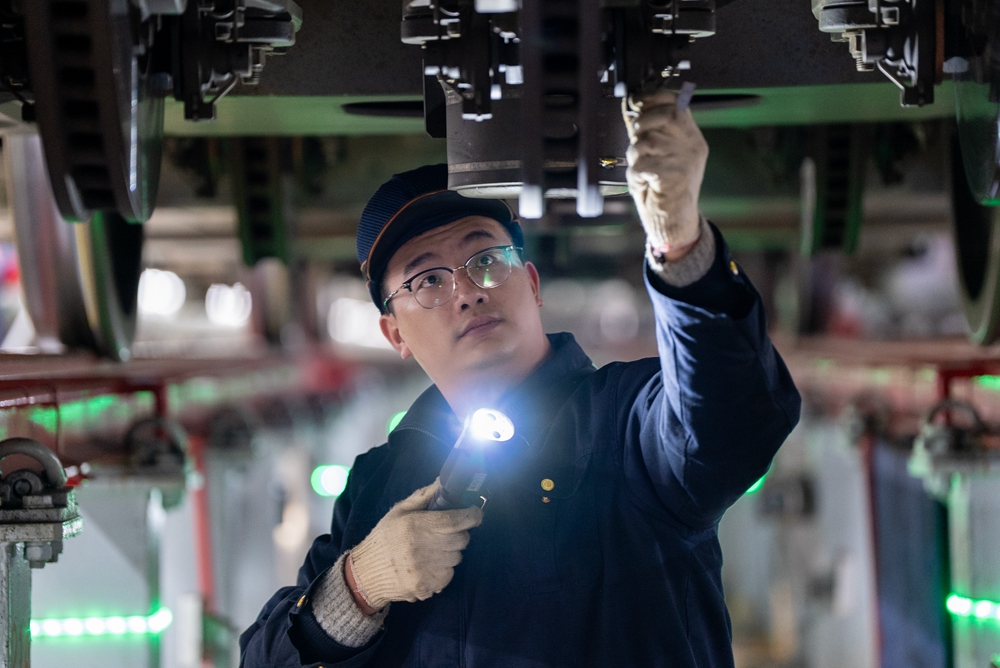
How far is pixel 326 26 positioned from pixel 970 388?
74.8 inches

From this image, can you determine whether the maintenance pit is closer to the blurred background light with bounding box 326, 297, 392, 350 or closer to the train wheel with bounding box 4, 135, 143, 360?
the train wheel with bounding box 4, 135, 143, 360

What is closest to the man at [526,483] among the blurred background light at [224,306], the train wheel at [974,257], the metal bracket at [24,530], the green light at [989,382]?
the metal bracket at [24,530]

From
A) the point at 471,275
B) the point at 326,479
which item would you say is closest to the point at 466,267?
the point at 471,275

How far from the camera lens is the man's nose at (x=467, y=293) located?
1.67m

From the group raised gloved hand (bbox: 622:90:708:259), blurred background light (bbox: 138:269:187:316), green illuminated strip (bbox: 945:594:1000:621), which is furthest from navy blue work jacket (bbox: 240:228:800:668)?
blurred background light (bbox: 138:269:187:316)

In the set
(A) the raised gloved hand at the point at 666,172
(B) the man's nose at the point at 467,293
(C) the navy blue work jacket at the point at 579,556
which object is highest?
(A) the raised gloved hand at the point at 666,172

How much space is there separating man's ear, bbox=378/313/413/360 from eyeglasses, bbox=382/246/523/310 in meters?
0.12

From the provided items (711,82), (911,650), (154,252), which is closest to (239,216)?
(711,82)

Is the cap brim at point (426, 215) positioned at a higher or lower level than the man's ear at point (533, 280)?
higher

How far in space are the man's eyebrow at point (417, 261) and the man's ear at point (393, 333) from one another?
0.11 m

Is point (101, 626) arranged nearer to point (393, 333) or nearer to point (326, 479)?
point (393, 333)

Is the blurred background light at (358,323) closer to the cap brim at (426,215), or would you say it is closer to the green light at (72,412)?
the green light at (72,412)

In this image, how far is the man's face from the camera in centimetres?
165

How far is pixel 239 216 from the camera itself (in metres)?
3.32
